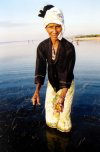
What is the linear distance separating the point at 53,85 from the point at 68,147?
1.98m

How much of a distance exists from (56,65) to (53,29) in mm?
1029

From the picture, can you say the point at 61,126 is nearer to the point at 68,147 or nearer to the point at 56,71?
the point at 68,147

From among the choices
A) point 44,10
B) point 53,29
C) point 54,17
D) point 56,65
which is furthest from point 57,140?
point 44,10

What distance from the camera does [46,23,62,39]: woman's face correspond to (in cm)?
540

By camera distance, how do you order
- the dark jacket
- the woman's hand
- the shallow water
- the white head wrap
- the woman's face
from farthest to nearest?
1. the shallow water
2. the woman's hand
3. the dark jacket
4. the woman's face
5. the white head wrap

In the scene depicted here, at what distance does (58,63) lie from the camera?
19.4 ft

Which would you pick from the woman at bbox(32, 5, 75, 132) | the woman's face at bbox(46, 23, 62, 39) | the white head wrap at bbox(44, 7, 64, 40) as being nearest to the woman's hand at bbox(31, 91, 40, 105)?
the woman at bbox(32, 5, 75, 132)

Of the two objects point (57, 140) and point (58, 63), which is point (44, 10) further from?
point (57, 140)

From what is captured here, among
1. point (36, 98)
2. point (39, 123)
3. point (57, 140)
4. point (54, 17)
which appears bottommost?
point (39, 123)

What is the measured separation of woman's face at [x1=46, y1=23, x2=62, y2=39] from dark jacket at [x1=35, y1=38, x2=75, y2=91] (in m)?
0.37

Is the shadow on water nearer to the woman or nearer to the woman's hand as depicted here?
the woman

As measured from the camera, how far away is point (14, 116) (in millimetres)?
9195

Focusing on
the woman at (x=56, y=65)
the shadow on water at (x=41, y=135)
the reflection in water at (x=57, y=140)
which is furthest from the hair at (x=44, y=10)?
the reflection in water at (x=57, y=140)

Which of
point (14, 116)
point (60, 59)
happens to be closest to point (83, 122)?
point (14, 116)
